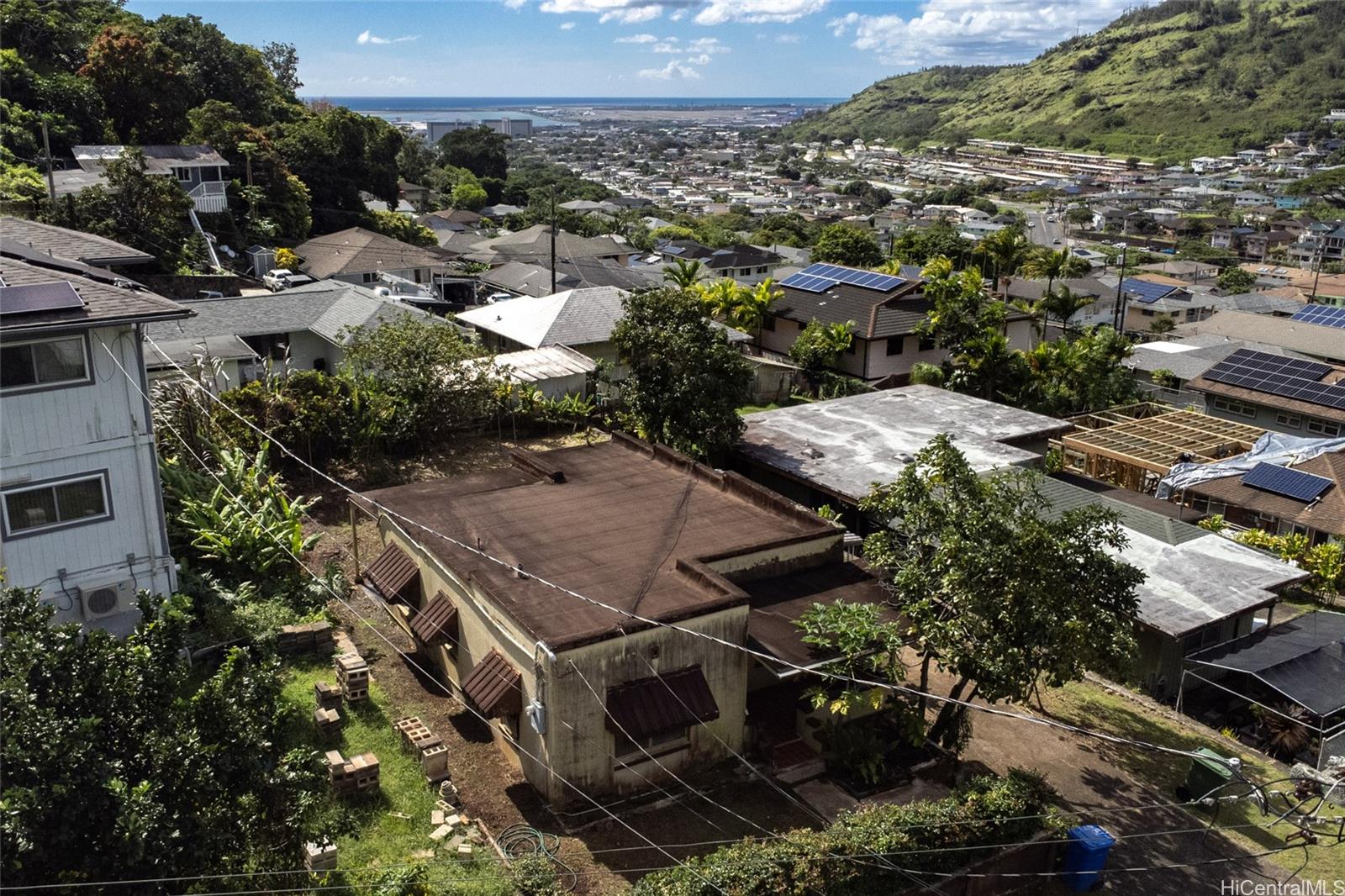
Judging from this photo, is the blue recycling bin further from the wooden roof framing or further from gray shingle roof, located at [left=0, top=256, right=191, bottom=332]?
the wooden roof framing

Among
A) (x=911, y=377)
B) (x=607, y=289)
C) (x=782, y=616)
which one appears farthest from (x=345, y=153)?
(x=782, y=616)

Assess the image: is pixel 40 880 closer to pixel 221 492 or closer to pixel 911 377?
pixel 221 492

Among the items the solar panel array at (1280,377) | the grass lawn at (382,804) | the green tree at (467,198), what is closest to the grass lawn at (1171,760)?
the grass lawn at (382,804)

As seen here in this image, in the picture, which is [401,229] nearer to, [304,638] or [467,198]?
[467,198]

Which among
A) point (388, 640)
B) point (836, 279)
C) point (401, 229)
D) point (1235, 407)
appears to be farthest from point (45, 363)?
point (401, 229)

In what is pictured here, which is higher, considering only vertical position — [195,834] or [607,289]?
[607,289]

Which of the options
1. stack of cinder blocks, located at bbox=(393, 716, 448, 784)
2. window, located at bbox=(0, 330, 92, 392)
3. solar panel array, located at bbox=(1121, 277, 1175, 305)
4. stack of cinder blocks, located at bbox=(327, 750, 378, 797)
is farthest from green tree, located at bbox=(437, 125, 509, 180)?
stack of cinder blocks, located at bbox=(327, 750, 378, 797)
